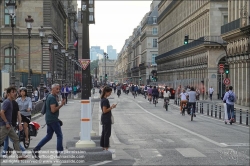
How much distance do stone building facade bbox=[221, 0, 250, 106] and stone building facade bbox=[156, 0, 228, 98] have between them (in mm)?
2960

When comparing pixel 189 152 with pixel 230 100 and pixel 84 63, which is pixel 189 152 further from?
pixel 230 100

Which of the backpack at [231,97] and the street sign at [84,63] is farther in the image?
the backpack at [231,97]

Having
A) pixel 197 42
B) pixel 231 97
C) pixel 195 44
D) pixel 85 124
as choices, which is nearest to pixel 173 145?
pixel 85 124

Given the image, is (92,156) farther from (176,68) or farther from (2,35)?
(176,68)

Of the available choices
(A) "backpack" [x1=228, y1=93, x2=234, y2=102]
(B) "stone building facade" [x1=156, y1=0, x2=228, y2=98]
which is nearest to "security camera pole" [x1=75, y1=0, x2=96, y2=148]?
(A) "backpack" [x1=228, y1=93, x2=234, y2=102]

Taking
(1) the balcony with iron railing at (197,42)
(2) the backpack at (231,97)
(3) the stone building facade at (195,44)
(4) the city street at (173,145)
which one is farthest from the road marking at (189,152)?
(1) the balcony with iron railing at (197,42)

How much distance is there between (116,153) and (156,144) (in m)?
2.53

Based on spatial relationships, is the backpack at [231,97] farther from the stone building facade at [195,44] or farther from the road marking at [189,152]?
the stone building facade at [195,44]

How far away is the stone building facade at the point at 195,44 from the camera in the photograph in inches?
2776

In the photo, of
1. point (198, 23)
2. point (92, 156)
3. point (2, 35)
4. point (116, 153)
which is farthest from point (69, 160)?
point (198, 23)

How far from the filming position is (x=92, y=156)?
43.6 feet

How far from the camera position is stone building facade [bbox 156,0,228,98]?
2776 inches

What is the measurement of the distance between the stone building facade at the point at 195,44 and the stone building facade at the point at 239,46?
117 inches

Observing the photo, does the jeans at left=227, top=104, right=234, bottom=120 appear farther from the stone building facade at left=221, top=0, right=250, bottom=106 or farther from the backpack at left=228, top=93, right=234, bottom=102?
the stone building facade at left=221, top=0, right=250, bottom=106
